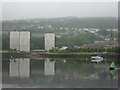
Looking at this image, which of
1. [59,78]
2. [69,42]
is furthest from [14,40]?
[59,78]

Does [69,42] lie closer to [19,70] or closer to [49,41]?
[49,41]

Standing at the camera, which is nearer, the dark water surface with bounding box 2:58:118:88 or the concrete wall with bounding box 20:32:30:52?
the dark water surface with bounding box 2:58:118:88

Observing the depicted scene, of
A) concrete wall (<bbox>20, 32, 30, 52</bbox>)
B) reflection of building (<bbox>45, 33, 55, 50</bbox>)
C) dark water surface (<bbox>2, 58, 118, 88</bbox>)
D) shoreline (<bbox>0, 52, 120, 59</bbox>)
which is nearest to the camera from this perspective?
dark water surface (<bbox>2, 58, 118, 88</bbox>)

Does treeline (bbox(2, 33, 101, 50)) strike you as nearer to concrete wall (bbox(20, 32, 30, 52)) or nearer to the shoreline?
concrete wall (bbox(20, 32, 30, 52))

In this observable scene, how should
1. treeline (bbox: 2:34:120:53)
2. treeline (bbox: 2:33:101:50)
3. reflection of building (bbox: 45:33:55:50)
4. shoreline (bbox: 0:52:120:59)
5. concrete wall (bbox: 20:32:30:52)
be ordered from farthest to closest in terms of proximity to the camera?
reflection of building (bbox: 45:33:55:50) < treeline (bbox: 2:33:101:50) < treeline (bbox: 2:34:120:53) < concrete wall (bbox: 20:32:30:52) < shoreline (bbox: 0:52:120:59)

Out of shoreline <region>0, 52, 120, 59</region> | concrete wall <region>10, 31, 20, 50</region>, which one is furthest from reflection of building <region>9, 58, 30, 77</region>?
concrete wall <region>10, 31, 20, 50</region>

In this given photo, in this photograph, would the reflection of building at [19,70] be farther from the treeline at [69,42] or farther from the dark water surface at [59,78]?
the treeline at [69,42]
